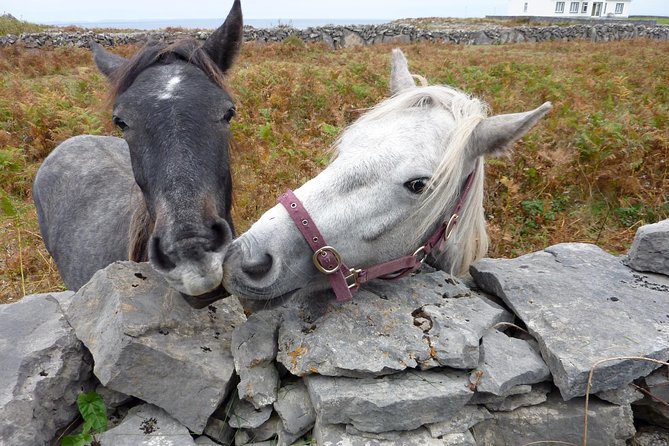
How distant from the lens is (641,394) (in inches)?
95.2

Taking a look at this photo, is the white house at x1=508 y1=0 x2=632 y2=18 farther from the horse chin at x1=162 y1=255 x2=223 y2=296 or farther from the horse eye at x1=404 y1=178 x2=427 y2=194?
the horse chin at x1=162 y1=255 x2=223 y2=296

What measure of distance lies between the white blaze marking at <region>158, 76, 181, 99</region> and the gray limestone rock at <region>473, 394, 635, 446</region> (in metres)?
2.50

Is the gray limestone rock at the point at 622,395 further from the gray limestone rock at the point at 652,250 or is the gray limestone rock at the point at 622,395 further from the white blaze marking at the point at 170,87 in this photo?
the white blaze marking at the point at 170,87

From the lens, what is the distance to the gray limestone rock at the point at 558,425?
2391mm

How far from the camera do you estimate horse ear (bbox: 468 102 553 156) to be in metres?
2.35

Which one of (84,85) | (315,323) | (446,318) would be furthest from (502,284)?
(84,85)

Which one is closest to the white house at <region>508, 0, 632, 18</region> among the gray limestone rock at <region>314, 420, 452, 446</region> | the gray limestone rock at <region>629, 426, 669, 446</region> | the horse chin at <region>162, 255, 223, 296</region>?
the gray limestone rock at <region>629, 426, 669, 446</region>

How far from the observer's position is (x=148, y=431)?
2184 millimetres

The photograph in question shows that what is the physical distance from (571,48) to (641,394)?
22530 mm

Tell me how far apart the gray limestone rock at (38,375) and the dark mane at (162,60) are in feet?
4.95

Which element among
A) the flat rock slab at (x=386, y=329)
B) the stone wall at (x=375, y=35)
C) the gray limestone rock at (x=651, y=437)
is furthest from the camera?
the stone wall at (x=375, y=35)

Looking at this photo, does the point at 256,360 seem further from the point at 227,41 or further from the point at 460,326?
the point at 227,41

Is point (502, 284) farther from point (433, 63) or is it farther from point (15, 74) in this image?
point (15, 74)

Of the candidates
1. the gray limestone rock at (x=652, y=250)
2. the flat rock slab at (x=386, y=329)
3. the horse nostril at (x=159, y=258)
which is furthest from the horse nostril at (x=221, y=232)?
the gray limestone rock at (x=652, y=250)
